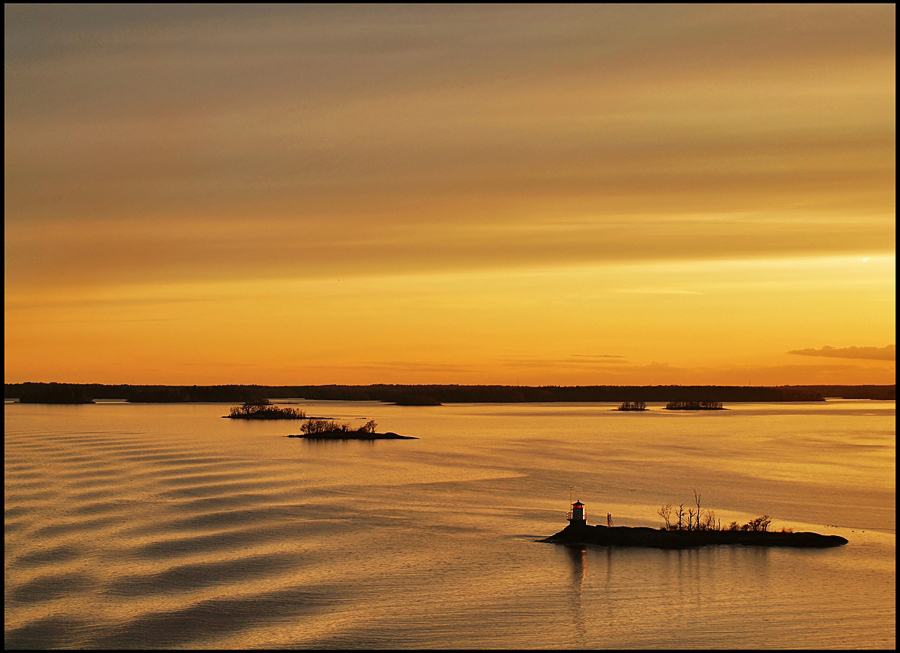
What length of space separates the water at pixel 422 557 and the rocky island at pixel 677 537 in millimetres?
454

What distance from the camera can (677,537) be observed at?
1019 inches

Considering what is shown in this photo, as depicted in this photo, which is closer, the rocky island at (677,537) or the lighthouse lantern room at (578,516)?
the rocky island at (677,537)

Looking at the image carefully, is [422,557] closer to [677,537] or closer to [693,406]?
[677,537]

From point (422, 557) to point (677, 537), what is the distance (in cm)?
730

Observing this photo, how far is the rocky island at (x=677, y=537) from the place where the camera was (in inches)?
1018

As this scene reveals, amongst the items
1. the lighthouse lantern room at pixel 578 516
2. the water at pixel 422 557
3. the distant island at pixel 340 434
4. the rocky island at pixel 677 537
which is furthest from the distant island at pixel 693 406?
the lighthouse lantern room at pixel 578 516

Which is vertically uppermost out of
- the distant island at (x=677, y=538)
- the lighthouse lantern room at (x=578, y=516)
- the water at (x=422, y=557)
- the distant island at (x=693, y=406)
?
the distant island at (x=693, y=406)

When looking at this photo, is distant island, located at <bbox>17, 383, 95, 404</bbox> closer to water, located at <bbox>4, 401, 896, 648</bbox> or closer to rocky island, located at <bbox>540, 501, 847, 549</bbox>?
water, located at <bbox>4, 401, 896, 648</bbox>

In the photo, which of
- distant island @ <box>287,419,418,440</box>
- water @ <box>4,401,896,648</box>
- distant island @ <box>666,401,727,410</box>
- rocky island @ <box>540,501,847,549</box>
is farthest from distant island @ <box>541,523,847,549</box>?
distant island @ <box>666,401,727,410</box>

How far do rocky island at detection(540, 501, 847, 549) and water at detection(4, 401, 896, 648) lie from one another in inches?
17.9

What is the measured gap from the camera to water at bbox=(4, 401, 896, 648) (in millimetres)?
18281

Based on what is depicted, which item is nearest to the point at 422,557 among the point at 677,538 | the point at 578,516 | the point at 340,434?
the point at 578,516

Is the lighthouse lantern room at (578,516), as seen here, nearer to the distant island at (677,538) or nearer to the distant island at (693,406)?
the distant island at (677,538)

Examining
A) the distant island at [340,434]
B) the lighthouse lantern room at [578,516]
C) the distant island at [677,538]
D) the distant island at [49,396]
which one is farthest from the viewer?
the distant island at [49,396]
